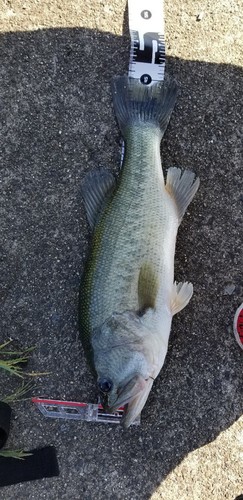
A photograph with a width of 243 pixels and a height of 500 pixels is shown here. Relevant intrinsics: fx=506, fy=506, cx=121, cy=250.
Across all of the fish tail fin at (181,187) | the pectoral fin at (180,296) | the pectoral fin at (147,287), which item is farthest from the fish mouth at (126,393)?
the fish tail fin at (181,187)

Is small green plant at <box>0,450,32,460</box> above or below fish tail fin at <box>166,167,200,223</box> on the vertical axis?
below

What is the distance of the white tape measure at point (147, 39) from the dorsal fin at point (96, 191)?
28.2 inches

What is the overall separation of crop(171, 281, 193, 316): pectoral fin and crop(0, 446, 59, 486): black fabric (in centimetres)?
115

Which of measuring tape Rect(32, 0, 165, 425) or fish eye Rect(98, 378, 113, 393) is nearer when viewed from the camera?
fish eye Rect(98, 378, 113, 393)

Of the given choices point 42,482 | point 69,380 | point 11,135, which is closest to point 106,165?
point 11,135

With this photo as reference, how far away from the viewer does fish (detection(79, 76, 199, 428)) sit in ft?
8.31

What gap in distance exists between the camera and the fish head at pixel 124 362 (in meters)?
2.50

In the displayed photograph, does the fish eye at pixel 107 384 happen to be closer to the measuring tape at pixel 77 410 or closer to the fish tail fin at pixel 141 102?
the measuring tape at pixel 77 410

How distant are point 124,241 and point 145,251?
0.40 ft

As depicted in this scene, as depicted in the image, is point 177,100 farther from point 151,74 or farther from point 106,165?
point 106,165

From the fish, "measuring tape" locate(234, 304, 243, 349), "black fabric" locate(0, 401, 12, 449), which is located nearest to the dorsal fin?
the fish

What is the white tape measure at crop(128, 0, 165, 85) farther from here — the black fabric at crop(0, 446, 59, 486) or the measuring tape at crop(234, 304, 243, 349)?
the black fabric at crop(0, 446, 59, 486)

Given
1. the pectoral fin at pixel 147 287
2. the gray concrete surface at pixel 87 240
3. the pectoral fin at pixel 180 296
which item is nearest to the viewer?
the pectoral fin at pixel 147 287

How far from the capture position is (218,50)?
10.7 feet
